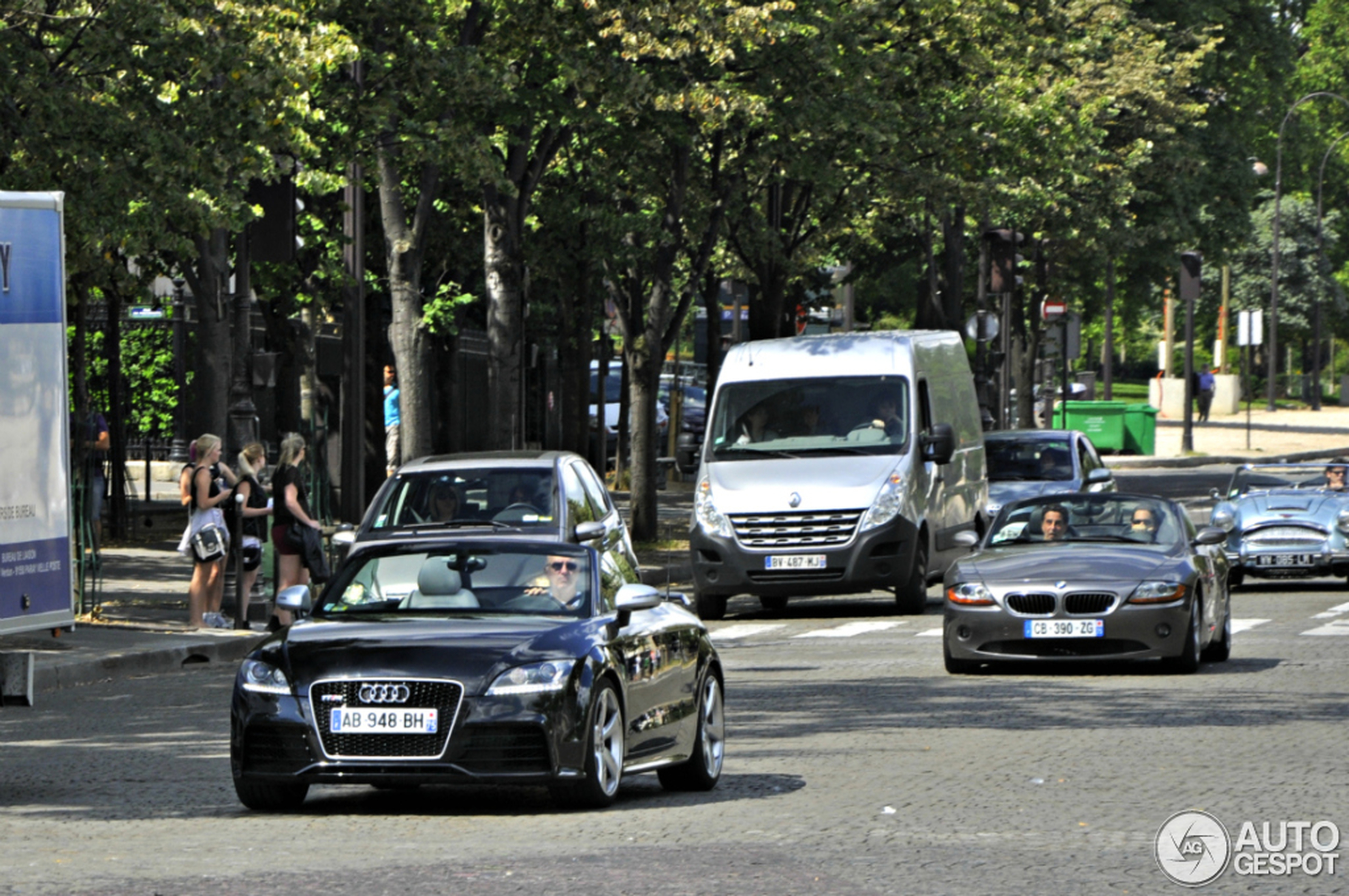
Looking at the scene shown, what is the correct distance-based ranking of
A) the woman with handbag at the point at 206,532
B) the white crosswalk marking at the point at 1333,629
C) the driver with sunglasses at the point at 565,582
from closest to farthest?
the driver with sunglasses at the point at 565,582 → the woman with handbag at the point at 206,532 → the white crosswalk marking at the point at 1333,629

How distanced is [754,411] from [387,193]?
469 centimetres

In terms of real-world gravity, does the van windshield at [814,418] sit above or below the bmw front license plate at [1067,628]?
above

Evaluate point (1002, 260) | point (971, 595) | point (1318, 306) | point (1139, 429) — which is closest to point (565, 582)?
point (971, 595)

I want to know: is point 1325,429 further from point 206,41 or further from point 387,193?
point 206,41

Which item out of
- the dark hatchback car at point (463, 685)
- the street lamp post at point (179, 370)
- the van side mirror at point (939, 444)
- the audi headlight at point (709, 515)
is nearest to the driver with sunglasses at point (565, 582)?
the dark hatchback car at point (463, 685)

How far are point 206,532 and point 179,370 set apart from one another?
13.8 m

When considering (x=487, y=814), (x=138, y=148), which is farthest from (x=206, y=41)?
(x=487, y=814)

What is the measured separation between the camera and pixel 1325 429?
69.9m

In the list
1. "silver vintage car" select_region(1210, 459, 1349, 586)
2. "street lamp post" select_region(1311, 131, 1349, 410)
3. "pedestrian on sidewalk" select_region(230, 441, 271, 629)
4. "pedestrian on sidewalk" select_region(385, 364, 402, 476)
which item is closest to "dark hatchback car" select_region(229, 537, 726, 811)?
"pedestrian on sidewalk" select_region(230, 441, 271, 629)

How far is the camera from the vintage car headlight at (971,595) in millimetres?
15594

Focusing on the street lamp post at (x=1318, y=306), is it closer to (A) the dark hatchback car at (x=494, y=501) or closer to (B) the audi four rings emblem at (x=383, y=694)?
(A) the dark hatchback car at (x=494, y=501)

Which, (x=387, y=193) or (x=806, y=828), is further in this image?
(x=387, y=193)

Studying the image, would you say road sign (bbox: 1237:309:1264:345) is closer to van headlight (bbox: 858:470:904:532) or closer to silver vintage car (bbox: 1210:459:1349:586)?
silver vintage car (bbox: 1210:459:1349:586)

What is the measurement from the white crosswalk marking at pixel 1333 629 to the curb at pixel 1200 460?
3151 centimetres
